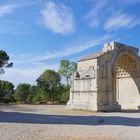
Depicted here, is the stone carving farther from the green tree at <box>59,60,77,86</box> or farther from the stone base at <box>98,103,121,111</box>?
the green tree at <box>59,60,77,86</box>

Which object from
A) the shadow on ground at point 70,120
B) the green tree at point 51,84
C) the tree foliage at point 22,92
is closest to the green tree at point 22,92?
the tree foliage at point 22,92

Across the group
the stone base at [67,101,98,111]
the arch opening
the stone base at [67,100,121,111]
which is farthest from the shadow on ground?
the arch opening

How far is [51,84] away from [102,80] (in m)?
24.9

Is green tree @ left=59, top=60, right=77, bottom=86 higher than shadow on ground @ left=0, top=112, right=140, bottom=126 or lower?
higher

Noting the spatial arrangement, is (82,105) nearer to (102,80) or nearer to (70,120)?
(102,80)

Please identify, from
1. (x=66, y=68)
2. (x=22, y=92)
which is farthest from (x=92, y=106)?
(x=22, y=92)

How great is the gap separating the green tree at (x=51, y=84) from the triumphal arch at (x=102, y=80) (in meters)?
21.1

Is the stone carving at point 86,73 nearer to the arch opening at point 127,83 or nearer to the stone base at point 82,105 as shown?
the stone base at point 82,105

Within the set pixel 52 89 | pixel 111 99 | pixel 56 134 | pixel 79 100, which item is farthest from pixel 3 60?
pixel 56 134

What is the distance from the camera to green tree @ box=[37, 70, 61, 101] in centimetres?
5212

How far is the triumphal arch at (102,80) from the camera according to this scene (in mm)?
28078

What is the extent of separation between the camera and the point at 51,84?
172 ft

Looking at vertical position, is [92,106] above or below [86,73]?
below

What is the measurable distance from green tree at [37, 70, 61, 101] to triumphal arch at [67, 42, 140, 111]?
21.1m
